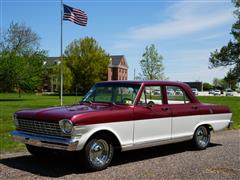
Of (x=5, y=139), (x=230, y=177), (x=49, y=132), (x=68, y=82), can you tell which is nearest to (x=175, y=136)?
(x=230, y=177)

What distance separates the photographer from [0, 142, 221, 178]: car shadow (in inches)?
277

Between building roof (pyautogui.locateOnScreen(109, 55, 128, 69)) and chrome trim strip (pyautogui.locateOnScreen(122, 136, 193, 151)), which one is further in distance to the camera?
building roof (pyautogui.locateOnScreen(109, 55, 128, 69))

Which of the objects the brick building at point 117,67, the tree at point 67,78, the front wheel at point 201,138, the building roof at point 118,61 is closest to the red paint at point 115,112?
the front wheel at point 201,138

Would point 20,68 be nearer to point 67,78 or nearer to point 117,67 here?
point 67,78

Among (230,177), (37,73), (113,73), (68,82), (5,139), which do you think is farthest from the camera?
(113,73)

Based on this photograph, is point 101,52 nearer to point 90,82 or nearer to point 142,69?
point 90,82

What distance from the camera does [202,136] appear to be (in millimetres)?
9656

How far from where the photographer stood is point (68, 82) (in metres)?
76.6

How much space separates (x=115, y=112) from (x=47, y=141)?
138 cm

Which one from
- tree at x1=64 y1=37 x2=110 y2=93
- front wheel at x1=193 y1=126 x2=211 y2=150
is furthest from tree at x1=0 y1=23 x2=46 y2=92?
front wheel at x1=193 y1=126 x2=211 y2=150

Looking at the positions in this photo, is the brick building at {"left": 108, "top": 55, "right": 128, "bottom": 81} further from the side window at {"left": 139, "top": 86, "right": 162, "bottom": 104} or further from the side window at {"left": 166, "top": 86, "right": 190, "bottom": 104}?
the side window at {"left": 139, "top": 86, "right": 162, "bottom": 104}

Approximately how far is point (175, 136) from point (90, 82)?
70.2m

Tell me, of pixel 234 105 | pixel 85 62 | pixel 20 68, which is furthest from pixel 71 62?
pixel 234 105

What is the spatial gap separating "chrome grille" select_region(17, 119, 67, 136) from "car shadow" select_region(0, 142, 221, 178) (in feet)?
2.20
